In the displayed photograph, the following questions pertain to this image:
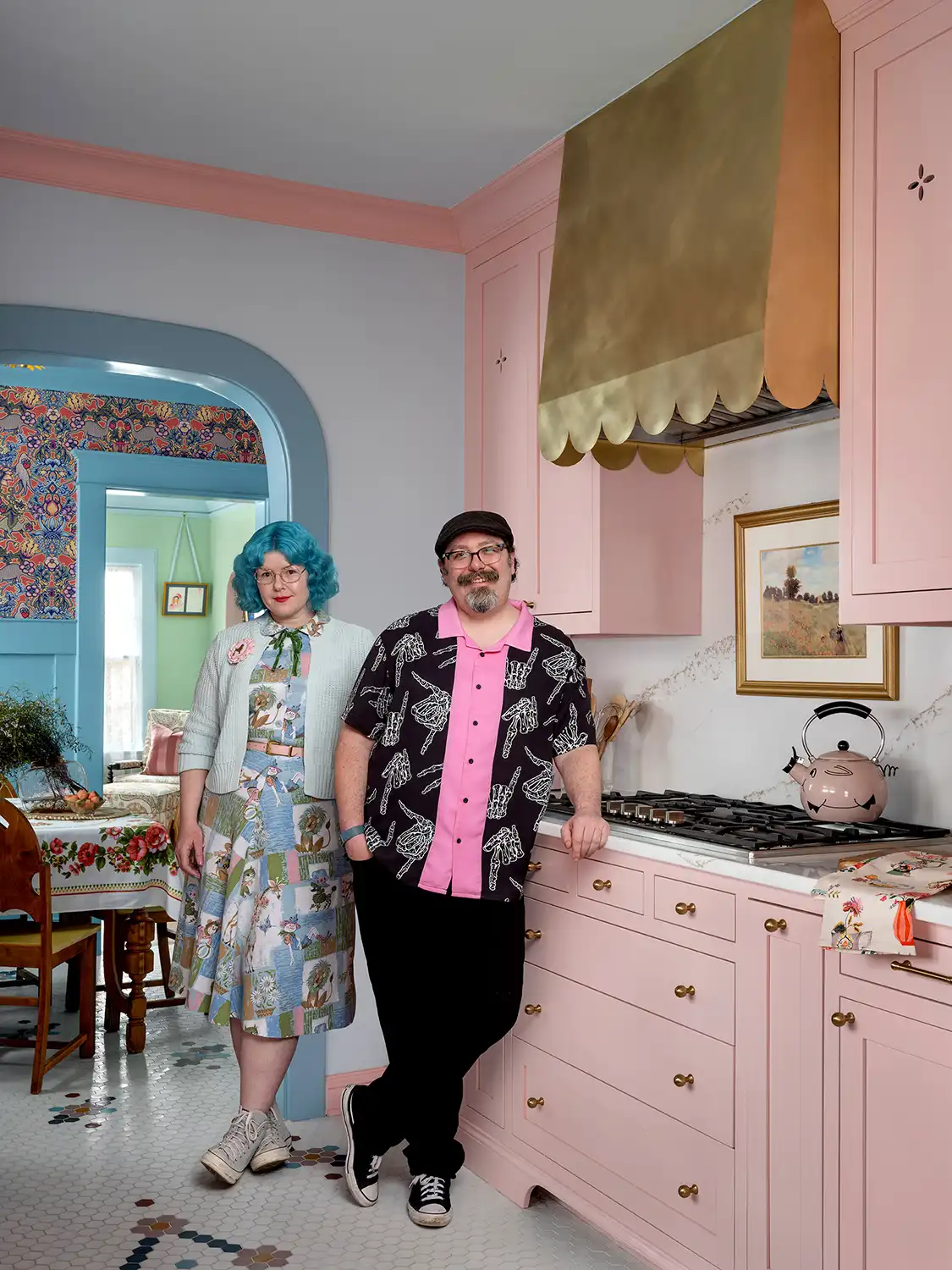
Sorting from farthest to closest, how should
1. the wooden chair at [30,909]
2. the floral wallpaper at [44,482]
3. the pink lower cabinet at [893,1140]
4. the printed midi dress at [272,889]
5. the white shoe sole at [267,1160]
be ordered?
the floral wallpaper at [44,482], the wooden chair at [30,909], the white shoe sole at [267,1160], the printed midi dress at [272,889], the pink lower cabinet at [893,1140]

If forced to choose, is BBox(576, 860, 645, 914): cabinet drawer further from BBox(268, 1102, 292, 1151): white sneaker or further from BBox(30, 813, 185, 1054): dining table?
BBox(30, 813, 185, 1054): dining table

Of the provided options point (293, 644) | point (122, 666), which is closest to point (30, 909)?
point (293, 644)

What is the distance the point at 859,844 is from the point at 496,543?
1023 mm

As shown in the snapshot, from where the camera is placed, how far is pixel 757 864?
7.68ft

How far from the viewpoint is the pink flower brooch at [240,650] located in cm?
309

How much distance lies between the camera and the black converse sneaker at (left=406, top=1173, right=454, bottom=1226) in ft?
9.39

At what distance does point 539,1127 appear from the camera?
9.87ft

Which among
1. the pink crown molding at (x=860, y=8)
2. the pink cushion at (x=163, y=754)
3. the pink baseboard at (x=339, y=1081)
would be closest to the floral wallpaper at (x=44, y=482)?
the pink cushion at (x=163, y=754)

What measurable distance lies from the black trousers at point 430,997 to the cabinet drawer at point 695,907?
372 millimetres

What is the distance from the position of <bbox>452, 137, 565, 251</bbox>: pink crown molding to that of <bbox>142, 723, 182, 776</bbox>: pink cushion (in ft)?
14.4

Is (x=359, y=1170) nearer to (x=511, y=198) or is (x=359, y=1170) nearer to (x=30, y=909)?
(x=30, y=909)

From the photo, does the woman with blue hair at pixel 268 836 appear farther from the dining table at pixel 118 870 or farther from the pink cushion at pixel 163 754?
the pink cushion at pixel 163 754

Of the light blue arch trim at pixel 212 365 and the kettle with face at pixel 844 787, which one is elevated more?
the light blue arch trim at pixel 212 365

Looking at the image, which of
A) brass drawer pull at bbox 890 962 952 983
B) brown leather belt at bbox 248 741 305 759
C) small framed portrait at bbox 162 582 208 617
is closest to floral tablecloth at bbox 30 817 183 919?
brown leather belt at bbox 248 741 305 759
